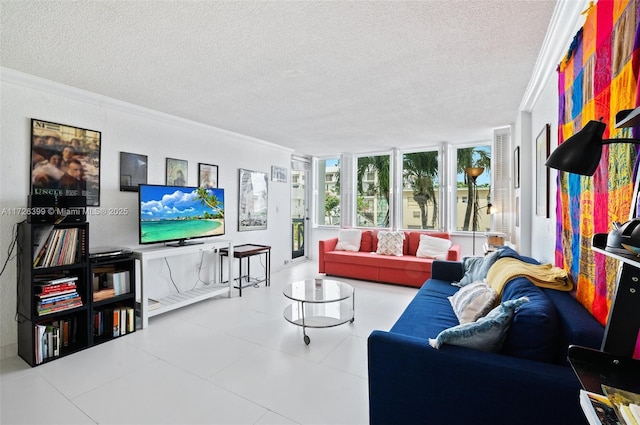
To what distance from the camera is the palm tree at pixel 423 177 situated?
5.97m

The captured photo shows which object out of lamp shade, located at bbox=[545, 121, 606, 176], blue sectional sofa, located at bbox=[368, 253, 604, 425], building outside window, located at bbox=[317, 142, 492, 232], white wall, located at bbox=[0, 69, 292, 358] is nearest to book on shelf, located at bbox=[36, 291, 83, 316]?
white wall, located at bbox=[0, 69, 292, 358]

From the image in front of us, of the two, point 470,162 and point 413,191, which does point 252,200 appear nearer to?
point 413,191

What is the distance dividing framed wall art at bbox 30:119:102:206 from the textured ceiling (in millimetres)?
473

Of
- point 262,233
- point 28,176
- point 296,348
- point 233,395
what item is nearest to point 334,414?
point 233,395

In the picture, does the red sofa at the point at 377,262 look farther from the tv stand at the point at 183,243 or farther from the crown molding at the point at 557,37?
A: the crown molding at the point at 557,37

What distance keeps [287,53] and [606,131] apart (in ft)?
6.41

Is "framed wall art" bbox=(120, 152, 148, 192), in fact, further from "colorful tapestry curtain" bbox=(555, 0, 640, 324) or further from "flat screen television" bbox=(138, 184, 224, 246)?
"colorful tapestry curtain" bbox=(555, 0, 640, 324)

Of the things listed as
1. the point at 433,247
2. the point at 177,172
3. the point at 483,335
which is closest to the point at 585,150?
the point at 483,335

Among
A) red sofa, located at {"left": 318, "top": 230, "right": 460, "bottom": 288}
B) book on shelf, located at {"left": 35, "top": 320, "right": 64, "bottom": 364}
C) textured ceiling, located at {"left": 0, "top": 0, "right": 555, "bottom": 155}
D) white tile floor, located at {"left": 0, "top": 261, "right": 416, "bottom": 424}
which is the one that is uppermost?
textured ceiling, located at {"left": 0, "top": 0, "right": 555, "bottom": 155}

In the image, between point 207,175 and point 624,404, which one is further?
point 207,175

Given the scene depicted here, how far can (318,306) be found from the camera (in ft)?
12.1

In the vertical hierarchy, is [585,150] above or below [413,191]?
below

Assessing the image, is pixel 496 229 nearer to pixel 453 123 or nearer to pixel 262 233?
pixel 453 123

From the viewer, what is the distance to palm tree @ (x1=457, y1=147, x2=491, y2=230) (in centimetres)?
554
